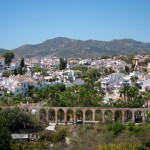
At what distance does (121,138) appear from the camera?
3134 cm

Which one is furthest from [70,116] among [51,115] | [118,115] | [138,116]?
[138,116]

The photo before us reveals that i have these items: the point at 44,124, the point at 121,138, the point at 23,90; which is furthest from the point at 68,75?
the point at 121,138

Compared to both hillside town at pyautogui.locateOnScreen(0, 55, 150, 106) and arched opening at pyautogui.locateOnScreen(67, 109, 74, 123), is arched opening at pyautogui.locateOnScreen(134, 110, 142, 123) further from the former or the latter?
arched opening at pyautogui.locateOnScreen(67, 109, 74, 123)

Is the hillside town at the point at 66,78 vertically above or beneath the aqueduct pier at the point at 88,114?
above

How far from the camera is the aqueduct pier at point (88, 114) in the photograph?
4525 cm

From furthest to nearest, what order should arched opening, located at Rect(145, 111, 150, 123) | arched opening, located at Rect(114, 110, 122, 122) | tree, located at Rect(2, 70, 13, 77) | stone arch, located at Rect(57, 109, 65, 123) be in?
tree, located at Rect(2, 70, 13, 77) → stone arch, located at Rect(57, 109, 65, 123) → arched opening, located at Rect(114, 110, 122, 122) → arched opening, located at Rect(145, 111, 150, 123)

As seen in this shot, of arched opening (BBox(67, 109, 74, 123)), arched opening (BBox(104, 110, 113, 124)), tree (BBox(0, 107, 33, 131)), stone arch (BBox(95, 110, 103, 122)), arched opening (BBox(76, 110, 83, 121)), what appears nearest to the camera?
tree (BBox(0, 107, 33, 131))

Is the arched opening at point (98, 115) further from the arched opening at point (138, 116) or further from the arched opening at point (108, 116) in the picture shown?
the arched opening at point (138, 116)

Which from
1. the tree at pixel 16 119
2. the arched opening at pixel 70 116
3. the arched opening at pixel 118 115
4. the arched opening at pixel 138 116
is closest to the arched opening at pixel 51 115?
the arched opening at pixel 70 116

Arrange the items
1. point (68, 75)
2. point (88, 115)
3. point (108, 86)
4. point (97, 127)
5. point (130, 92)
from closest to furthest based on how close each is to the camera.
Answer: point (97, 127) → point (88, 115) → point (130, 92) → point (108, 86) → point (68, 75)

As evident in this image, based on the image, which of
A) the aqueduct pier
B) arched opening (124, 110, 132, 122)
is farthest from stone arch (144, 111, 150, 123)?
arched opening (124, 110, 132, 122)

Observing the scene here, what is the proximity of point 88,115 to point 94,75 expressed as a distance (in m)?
39.4

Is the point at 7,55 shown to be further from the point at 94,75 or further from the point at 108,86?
the point at 108,86

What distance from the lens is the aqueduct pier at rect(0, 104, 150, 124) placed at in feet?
148
